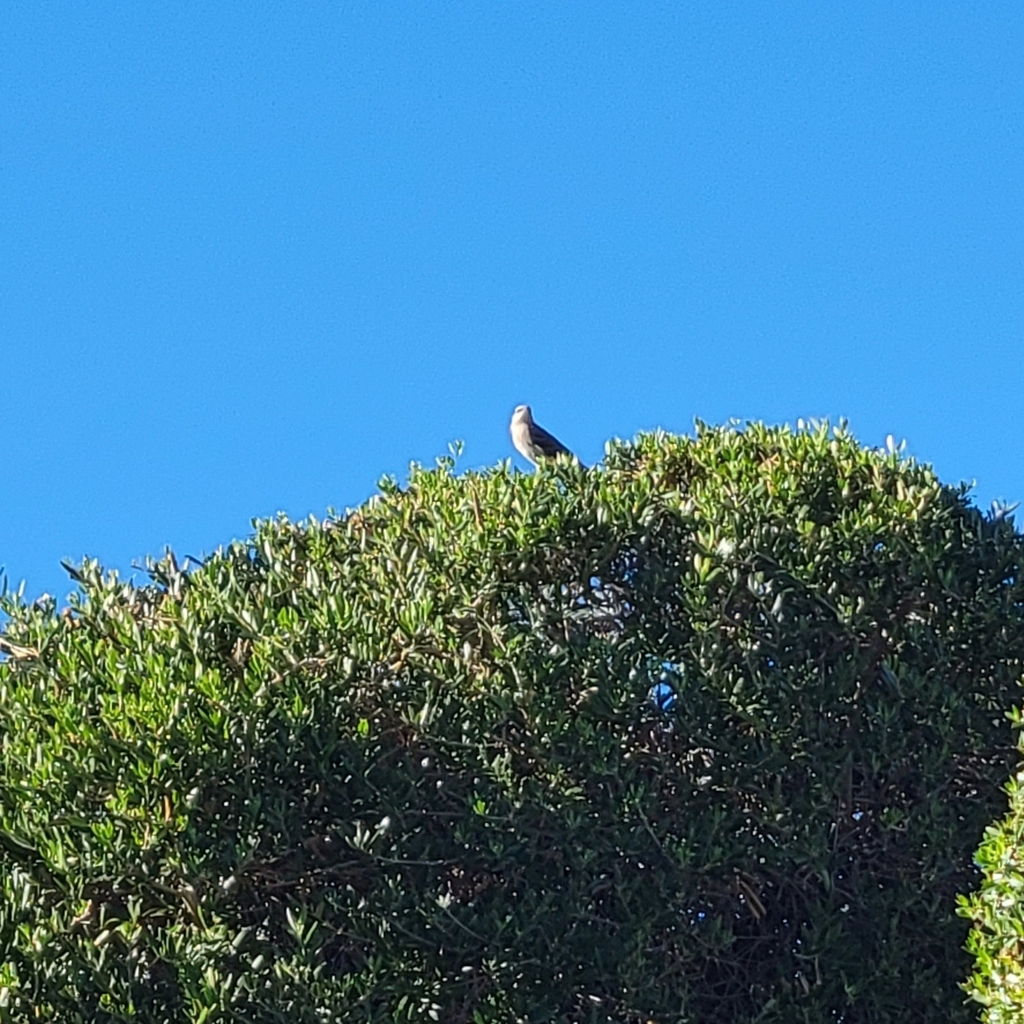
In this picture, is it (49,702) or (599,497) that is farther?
(599,497)

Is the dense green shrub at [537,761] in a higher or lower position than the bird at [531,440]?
lower

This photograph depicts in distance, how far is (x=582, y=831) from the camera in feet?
28.8

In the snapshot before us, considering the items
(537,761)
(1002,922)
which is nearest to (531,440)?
(537,761)

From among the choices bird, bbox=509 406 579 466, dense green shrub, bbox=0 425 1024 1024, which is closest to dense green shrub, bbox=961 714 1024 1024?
dense green shrub, bbox=0 425 1024 1024

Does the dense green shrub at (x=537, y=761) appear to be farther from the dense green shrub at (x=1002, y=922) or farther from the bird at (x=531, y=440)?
the bird at (x=531, y=440)

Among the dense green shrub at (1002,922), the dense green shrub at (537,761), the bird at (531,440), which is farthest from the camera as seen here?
the bird at (531,440)

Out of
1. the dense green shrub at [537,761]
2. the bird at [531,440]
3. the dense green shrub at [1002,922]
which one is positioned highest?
the bird at [531,440]

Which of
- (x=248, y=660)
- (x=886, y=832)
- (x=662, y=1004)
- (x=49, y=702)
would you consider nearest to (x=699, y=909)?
(x=662, y=1004)

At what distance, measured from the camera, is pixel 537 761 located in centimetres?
897

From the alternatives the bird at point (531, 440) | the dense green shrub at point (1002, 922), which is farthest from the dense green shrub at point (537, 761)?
the bird at point (531, 440)

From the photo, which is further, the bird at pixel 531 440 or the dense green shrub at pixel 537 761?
the bird at pixel 531 440

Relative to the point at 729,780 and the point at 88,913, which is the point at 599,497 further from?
the point at 88,913

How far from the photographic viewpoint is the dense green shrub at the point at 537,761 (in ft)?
27.8

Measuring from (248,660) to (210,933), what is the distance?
1467 mm
